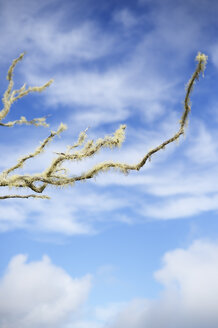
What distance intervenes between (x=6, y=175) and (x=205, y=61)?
189 inches

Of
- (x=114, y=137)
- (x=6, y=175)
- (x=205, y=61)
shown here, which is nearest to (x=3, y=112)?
(x=6, y=175)

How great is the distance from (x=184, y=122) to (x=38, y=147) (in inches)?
135

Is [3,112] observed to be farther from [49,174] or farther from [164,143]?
[164,143]

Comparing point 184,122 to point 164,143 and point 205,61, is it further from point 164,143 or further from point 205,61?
point 205,61

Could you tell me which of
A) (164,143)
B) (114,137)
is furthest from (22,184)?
(164,143)

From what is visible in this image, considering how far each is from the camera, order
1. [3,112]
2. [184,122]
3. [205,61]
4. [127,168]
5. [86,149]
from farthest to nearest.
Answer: [3,112] < [86,149] < [127,168] < [184,122] < [205,61]

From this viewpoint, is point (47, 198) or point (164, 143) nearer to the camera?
point (164, 143)

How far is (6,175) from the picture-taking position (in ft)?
26.9

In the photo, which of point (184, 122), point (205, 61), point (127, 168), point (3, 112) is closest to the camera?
point (205, 61)

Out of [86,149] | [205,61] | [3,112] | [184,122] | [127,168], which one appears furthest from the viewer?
[3,112]

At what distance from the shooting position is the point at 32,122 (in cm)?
931

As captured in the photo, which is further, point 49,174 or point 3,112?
point 3,112

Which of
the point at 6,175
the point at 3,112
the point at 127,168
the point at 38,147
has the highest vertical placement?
the point at 3,112

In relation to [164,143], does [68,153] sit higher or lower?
higher
